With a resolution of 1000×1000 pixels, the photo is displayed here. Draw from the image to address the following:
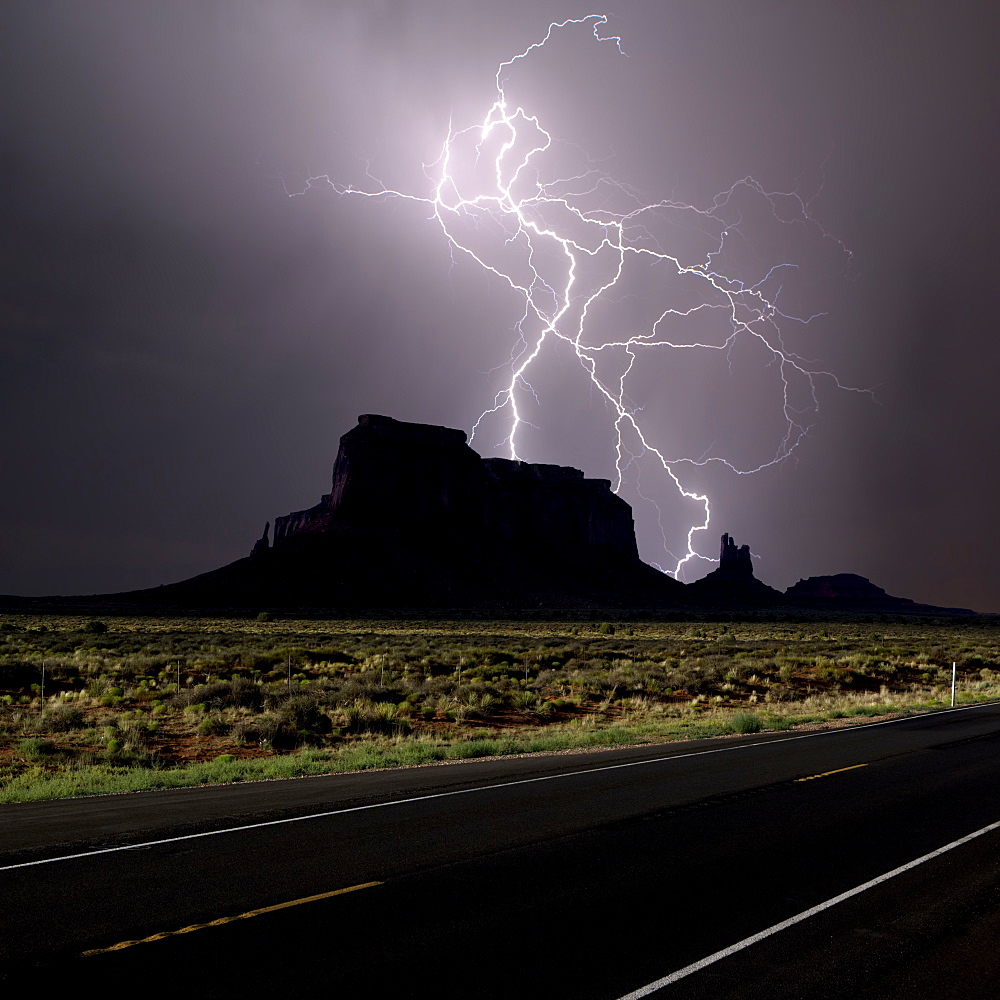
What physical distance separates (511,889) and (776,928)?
74.0 inches

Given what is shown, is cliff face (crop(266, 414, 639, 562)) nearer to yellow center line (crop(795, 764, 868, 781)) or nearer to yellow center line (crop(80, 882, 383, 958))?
yellow center line (crop(795, 764, 868, 781))

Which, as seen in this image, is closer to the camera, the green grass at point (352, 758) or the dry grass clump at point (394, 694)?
the green grass at point (352, 758)

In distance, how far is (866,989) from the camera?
438 cm

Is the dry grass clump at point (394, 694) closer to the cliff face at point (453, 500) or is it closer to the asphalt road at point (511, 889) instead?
the asphalt road at point (511, 889)

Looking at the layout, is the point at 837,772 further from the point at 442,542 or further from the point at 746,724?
the point at 442,542

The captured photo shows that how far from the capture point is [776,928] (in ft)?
17.2

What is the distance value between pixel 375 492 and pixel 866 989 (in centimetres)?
11444

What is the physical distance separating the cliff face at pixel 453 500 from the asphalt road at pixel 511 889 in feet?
315

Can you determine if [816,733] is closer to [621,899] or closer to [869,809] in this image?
[869,809]

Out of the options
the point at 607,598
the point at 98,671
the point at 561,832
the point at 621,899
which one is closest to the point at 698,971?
the point at 621,899

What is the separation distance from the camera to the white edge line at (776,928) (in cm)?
436

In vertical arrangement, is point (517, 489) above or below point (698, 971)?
above

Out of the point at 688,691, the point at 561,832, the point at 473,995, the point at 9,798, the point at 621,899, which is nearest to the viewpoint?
the point at 473,995

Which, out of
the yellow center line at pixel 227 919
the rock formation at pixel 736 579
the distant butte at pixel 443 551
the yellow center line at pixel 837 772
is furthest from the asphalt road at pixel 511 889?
the rock formation at pixel 736 579
